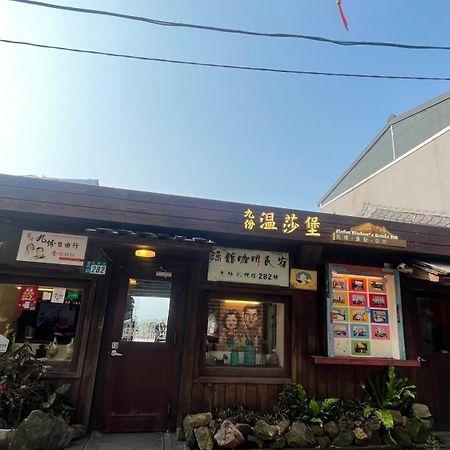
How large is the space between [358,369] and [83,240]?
16.2 feet

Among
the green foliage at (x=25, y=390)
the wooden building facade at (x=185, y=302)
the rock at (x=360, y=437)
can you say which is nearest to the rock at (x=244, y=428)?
the wooden building facade at (x=185, y=302)

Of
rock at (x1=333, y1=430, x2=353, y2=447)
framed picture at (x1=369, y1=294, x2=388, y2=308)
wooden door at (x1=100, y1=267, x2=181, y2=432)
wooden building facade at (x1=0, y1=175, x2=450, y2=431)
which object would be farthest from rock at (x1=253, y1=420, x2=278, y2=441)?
framed picture at (x1=369, y1=294, x2=388, y2=308)

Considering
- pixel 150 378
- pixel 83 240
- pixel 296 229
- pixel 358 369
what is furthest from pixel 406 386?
pixel 83 240

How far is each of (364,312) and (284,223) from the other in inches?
86.7

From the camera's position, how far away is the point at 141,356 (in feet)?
16.9

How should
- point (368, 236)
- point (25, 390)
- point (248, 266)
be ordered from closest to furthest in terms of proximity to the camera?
point (25, 390) < point (368, 236) < point (248, 266)

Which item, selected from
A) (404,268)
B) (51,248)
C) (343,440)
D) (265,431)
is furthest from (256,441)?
(51,248)

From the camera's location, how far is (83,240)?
5.22 metres

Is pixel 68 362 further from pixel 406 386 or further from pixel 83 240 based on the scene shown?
pixel 406 386

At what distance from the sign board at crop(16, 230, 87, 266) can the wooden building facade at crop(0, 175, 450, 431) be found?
0.05 feet

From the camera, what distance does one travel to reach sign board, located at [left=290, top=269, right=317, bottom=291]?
5.69 metres

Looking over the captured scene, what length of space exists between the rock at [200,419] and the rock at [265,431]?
2.14ft

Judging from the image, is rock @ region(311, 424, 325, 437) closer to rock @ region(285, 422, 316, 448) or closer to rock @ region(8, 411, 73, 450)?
rock @ region(285, 422, 316, 448)

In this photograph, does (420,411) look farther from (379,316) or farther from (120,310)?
(120,310)
